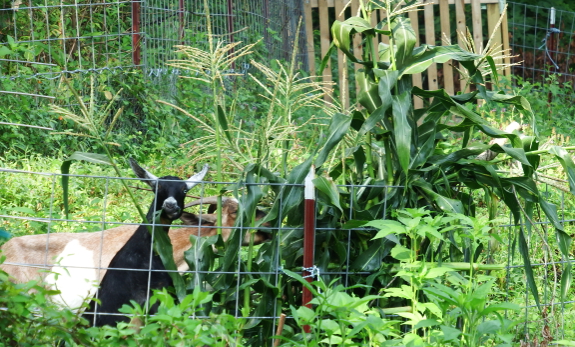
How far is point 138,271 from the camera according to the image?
10.6 feet

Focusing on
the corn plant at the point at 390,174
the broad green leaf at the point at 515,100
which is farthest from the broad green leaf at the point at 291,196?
the broad green leaf at the point at 515,100

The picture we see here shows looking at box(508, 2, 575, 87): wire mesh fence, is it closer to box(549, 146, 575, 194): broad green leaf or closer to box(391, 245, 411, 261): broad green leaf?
box(549, 146, 575, 194): broad green leaf

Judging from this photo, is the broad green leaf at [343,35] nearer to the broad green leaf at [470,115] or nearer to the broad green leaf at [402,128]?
the broad green leaf at [402,128]

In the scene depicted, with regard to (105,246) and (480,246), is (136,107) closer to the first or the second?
(105,246)

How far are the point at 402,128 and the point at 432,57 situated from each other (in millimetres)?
454

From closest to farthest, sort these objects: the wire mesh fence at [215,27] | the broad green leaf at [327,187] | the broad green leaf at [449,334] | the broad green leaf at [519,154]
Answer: the broad green leaf at [449,334] → the broad green leaf at [327,187] → the broad green leaf at [519,154] → the wire mesh fence at [215,27]

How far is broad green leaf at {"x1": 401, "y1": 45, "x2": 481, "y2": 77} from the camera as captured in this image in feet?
10.00

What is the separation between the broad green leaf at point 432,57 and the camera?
3.05 m

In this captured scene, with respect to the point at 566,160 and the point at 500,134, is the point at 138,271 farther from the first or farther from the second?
the point at 566,160

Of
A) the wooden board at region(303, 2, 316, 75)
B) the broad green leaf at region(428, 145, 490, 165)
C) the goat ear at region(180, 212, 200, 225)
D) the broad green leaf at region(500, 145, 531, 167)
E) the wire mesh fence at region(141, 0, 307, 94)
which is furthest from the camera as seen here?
the wooden board at region(303, 2, 316, 75)

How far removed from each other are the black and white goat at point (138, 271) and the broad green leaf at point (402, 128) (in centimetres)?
96

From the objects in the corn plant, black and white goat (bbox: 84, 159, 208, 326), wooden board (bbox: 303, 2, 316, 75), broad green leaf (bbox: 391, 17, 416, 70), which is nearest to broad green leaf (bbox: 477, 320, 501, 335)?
the corn plant

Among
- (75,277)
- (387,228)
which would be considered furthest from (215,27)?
(387,228)

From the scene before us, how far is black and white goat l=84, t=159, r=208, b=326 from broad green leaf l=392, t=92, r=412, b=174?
37.8 inches
